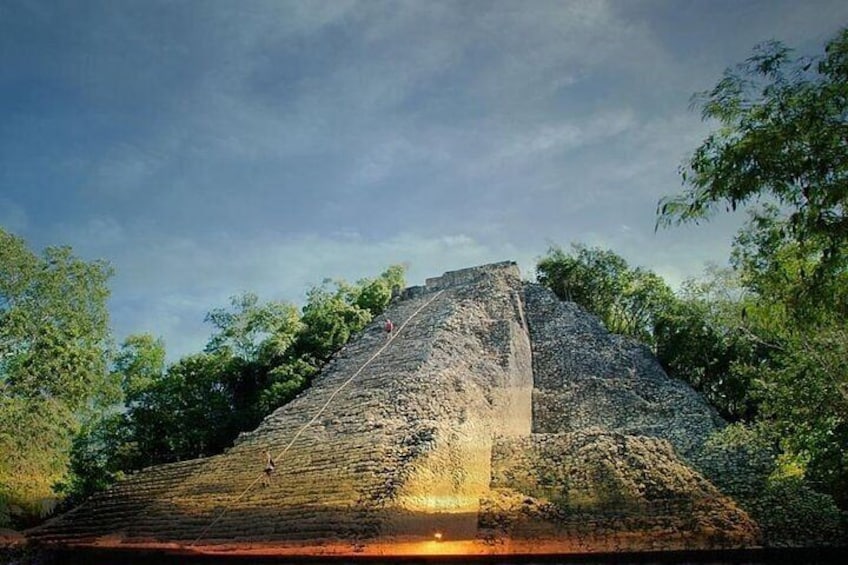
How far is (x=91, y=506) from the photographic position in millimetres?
12094

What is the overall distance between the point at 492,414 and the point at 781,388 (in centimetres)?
694

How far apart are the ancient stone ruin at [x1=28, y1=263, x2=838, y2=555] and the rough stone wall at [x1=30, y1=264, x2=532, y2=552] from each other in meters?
0.04

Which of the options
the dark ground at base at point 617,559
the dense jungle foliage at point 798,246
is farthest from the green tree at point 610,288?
the dark ground at base at point 617,559

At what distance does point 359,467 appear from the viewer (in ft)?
31.5

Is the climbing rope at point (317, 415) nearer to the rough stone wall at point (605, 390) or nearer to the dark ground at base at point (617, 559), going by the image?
the rough stone wall at point (605, 390)

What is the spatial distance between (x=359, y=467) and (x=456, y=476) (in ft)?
5.28

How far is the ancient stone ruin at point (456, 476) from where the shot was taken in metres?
8.12

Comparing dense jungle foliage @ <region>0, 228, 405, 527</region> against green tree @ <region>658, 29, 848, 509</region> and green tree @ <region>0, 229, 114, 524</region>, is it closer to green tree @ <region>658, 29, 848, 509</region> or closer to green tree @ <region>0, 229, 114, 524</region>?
green tree @ <region>0, 229, 114, 524</region>

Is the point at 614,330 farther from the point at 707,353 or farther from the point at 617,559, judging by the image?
the point at 617,559

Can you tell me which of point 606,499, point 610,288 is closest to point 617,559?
point 606,499

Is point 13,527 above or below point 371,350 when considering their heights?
below

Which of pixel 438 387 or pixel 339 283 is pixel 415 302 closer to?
pixel 339 283

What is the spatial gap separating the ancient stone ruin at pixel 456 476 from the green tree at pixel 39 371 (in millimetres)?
4406

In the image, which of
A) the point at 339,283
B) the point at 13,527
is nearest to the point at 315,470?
the point at 13,527
